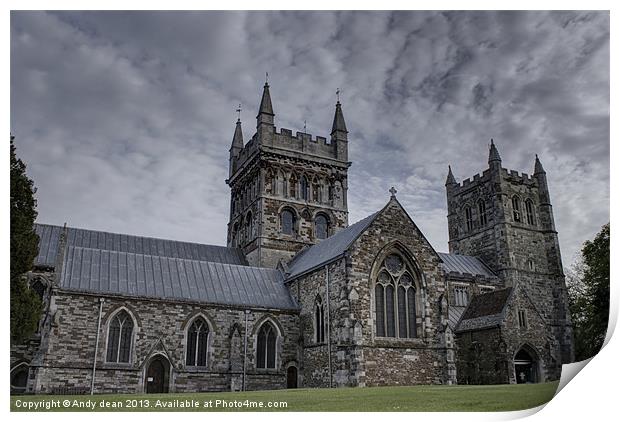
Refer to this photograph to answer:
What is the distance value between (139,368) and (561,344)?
1753cm

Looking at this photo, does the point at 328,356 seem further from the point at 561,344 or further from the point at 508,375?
the point at 561,344

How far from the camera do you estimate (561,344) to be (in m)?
24.4

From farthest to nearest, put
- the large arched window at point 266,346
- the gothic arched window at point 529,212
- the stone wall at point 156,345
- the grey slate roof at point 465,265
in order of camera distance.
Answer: the gothic arched window at point 529,212
the grey slate roof at point 465,265
the large arched window at point 266,346
the stone wall at point 156,345

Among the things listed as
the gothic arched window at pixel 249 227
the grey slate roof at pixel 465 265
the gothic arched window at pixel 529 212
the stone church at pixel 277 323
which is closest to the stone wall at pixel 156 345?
the stone church at pixel 277 323

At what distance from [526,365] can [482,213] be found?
950 inches

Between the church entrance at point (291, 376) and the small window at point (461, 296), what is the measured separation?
58.0ft

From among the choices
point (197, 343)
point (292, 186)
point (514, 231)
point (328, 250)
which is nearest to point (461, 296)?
point (514, 231)

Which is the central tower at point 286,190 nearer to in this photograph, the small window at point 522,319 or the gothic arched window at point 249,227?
the gothic arched window at point 249,227

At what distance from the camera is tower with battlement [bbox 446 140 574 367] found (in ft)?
146

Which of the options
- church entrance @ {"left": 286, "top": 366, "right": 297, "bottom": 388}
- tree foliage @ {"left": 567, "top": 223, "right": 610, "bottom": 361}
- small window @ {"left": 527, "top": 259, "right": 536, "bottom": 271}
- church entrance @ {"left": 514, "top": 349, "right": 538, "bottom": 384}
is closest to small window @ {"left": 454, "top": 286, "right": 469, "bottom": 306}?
small window @ {"left": 527, "top": 259, "right": 536, "bottom": 271}

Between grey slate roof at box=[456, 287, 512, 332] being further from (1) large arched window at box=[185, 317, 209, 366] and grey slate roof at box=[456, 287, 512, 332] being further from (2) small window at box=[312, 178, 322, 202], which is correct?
(1) large arched window at box=[185, 317, 209, 366]

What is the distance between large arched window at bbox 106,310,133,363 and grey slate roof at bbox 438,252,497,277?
24.9m

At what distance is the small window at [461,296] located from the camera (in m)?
40.1
